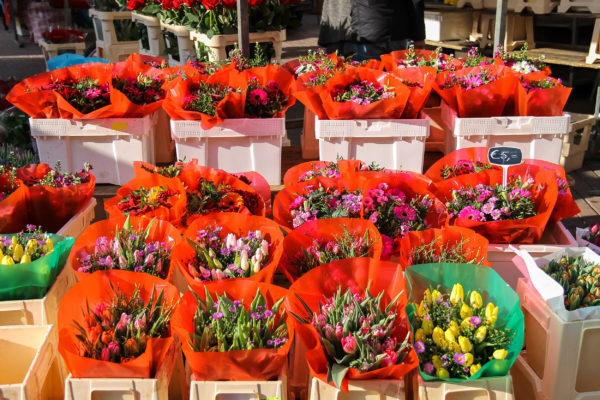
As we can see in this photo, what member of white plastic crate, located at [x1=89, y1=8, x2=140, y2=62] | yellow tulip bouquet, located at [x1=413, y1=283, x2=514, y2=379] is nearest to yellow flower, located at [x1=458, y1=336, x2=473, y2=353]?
yellow tulip bouquet, located at [x1=413, y1=283, x2=514, y2=379]

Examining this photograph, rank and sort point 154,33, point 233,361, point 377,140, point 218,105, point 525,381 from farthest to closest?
point 154,33 → point 377,140 → point 218,105 → point 525,381 → point 233,361

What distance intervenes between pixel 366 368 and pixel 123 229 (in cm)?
99

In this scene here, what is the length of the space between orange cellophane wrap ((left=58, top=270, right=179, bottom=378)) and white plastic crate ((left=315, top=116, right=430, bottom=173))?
1249 mm

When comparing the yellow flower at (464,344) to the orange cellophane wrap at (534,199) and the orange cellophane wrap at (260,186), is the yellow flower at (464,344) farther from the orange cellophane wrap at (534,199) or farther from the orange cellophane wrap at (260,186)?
the orange cellophane wrap at (260,186)

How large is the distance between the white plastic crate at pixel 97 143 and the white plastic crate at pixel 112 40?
3079 mm

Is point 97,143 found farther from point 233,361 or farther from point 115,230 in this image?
point 233,361

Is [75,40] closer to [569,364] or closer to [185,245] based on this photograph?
[185,245]

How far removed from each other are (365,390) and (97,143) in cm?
190

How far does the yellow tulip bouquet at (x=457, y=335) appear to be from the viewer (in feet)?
5.03

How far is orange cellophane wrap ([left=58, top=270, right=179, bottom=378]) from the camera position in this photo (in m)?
1.52

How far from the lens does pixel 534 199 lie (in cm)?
232

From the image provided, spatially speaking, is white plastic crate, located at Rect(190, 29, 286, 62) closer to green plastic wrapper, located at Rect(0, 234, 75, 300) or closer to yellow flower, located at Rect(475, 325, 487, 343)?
green plastic wrapper, located at Rect(0, 234, 75, 300)

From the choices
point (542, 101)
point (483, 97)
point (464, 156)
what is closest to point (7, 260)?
point (464, 156)

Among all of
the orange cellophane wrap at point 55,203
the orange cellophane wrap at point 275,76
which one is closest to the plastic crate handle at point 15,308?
the orange cellophane wrap at point 55,203
